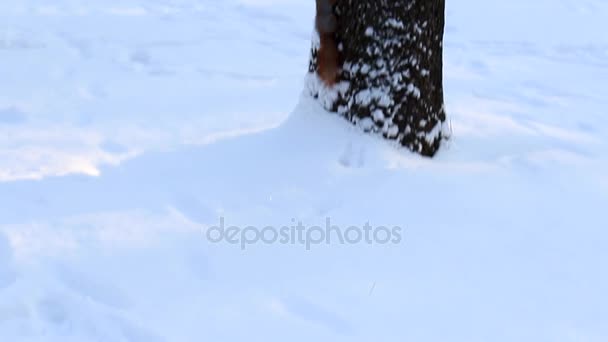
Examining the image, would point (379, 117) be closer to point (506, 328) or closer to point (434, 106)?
point (434, 106)

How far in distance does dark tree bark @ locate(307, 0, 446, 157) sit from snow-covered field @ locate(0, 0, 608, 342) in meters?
0.09

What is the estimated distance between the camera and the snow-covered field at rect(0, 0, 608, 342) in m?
2.12

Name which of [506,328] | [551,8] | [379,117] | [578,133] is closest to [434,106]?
[379,117]

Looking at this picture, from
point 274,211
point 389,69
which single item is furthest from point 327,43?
point 274,211

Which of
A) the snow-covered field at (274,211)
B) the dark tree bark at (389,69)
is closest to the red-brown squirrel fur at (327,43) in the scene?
the dark tree bark at (389,69)

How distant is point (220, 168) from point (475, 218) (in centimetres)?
101

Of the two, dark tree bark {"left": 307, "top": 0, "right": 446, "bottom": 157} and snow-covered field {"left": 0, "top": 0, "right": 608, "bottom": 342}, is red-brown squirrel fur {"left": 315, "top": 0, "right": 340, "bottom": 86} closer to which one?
dark tree bark {"left": 307, "top": 0, "right": 446, "bottom": 157}

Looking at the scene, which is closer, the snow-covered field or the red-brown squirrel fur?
the snow-covered field

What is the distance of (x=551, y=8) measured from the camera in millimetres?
6590

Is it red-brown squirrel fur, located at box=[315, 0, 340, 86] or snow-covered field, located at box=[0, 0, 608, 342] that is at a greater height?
red-brown squirrel fur, located at box=[315, 0, 340, 86]

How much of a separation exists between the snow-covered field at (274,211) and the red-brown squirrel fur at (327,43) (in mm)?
161

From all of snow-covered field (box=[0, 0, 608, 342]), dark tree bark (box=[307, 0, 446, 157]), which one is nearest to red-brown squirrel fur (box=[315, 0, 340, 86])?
dark tree bark (box=[307, 0, 446, 157])

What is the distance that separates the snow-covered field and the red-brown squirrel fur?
161 millimetres

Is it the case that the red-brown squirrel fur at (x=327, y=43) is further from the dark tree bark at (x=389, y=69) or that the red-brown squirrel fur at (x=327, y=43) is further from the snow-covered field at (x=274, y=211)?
the snow-covered field at (x=274, y=211)
